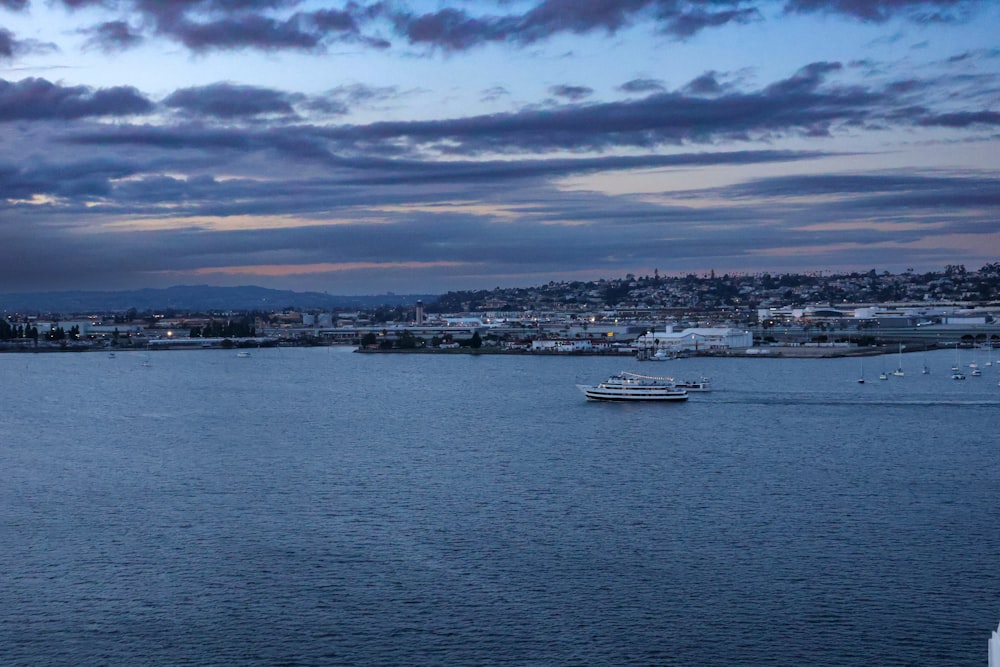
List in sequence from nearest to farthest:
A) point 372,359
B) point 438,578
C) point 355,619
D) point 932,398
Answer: point 355,619 → point 438,578 → point 932,398 → point 372,359

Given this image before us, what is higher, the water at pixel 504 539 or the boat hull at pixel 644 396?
the boat hull at pixel 644 396

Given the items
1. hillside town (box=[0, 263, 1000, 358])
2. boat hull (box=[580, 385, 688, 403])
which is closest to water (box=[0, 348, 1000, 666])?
boat hull (box=[580, 385, 688, 403])

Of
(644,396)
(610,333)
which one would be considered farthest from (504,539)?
(610,333)

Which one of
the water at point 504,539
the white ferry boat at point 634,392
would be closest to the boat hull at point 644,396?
the white ferry boat at point 634,392

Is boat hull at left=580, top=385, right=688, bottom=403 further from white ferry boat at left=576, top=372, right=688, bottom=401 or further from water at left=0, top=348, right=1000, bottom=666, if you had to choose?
water at left=0, top=348, right=1000, bottom=666

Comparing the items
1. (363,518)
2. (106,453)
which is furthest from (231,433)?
(363,518)

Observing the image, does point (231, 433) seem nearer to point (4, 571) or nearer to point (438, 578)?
point (4, 571)

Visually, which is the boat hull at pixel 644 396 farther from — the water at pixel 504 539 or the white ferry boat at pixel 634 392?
the water at pixel 504 539

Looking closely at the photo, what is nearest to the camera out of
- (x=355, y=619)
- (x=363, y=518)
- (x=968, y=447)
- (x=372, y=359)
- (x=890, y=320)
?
(x=355, y=619)

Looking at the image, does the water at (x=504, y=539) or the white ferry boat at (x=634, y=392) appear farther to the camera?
the white ferry boat at (x=634, y=392)
